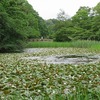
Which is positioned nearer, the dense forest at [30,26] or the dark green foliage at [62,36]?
the dense forest at [30,26]

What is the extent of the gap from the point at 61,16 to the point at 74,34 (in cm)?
608

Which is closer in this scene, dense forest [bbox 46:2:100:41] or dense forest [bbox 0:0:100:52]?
dense forest [bbox 0:0:100:52]

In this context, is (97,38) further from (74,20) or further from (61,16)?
(61,16)

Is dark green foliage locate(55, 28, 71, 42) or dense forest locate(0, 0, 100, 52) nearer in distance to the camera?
dense forest locate(0, 0, 100, 52)

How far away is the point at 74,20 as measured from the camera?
36219 mm

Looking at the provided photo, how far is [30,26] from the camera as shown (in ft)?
114

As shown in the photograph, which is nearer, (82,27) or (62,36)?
(62,36)

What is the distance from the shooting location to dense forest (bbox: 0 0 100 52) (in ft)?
55.5

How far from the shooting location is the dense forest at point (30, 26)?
16.9 metres

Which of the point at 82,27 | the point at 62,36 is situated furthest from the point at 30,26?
the point at 82,27

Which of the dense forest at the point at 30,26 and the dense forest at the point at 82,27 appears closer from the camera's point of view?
the dense forest at the point at 30,26

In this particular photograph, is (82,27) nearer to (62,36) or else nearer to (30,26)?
(62,36)

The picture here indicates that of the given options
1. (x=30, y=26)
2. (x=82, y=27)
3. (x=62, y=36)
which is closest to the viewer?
(x=62, y=36)

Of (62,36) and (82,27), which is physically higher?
(82,27)
